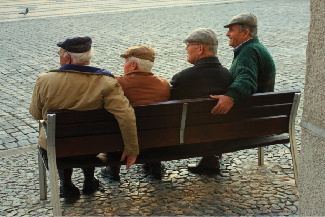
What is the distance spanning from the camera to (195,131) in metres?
3.69

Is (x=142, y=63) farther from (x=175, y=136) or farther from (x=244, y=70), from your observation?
(x=244, y=70)

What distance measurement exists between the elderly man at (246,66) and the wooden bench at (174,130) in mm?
99

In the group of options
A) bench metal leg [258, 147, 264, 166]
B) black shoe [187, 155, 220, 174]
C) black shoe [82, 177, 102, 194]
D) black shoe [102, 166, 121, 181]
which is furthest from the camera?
bench metal leg [258, 147, 264, 166]

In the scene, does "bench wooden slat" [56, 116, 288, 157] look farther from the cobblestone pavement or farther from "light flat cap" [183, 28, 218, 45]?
"light flat cap" [183, 28, 218, 45]

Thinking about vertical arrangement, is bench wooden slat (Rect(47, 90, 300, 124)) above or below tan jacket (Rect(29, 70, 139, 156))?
below

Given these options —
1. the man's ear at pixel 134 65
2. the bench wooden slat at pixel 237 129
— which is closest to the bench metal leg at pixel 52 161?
the man's ear at pixel 134 65

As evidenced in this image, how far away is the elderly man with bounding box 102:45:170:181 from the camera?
3701 mm

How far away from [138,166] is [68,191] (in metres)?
0.89

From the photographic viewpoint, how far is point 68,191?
3.91m

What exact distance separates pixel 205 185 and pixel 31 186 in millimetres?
1615

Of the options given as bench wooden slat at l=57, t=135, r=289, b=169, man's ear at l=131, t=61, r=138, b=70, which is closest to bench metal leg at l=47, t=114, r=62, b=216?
bench wooden slat at l=57, t=135, r=289, b=169

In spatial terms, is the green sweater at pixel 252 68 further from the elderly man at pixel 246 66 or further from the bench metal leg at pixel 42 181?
the bench metal leg at pixel 42 181

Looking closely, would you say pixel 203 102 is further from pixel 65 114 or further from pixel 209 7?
pixel 209 7

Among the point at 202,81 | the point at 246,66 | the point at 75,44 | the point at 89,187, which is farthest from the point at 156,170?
the point at 75,44
